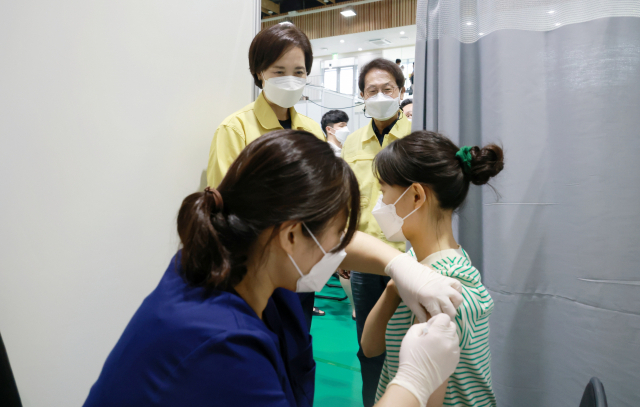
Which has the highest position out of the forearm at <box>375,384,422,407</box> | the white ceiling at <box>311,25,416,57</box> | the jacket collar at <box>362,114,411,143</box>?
the white ceiling at <box>311,25,416,57</box>

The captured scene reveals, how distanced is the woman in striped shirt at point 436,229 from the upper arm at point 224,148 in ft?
1.66

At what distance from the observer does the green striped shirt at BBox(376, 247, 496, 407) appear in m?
0.93

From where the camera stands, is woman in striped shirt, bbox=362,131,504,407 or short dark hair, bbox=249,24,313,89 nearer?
woman in striped shirt, bbox=362,131,504,407

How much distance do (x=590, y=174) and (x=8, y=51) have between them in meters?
1.72

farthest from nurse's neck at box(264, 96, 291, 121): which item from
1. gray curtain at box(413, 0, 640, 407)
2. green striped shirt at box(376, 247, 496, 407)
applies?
green striped shirt at box(376, 247, 496, 407)

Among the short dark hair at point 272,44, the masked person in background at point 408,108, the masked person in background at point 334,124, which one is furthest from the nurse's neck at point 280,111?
the masked person in background at point 334,124

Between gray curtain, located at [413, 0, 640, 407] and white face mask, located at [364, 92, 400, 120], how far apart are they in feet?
0.43

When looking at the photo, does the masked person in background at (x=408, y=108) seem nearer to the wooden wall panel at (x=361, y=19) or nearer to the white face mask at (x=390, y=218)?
the white face mask at (x=390, y=218)

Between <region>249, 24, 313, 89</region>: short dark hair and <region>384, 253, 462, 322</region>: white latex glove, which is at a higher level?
<region>249, 24, 313, 89</region>: short dark hair

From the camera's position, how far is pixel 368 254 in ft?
3.75

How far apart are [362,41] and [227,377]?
24.7 ft

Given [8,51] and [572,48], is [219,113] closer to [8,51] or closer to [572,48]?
[8,51]

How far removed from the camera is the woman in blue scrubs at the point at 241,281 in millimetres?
548

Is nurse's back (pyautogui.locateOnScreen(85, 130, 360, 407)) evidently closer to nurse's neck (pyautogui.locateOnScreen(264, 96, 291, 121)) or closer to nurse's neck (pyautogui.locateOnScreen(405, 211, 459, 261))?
nurse's neck (pyautogui.locateOnScreen(405, 211, 459, 261))
